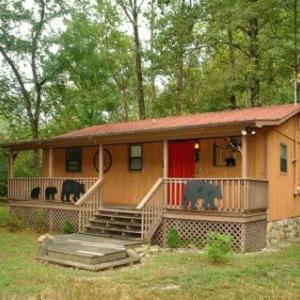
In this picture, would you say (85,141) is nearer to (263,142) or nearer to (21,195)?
(21,195)

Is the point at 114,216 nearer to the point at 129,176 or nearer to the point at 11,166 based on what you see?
the point at 129,176

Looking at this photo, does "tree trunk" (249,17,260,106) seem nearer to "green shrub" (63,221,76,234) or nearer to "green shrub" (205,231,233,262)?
"green shrub" (63,221,76,234)

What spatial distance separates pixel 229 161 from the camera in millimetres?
12234


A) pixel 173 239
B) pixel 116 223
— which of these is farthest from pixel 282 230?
pixel 116 223

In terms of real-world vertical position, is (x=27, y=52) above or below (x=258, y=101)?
above

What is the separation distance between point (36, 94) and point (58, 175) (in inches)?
332

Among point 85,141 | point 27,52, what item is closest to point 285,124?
point 85,141

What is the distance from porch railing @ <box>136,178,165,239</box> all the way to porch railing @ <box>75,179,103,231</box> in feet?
6.89

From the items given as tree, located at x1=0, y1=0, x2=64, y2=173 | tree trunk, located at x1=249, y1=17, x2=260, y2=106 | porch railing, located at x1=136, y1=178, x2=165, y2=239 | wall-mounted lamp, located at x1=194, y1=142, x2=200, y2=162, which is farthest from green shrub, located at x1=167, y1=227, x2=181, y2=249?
tree, located at x1=0, y1=0, x2=64, y2=173

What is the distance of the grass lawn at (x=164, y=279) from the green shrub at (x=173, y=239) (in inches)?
43.2

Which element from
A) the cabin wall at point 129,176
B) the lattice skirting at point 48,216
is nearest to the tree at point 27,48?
the lattice skirting at point 48,216

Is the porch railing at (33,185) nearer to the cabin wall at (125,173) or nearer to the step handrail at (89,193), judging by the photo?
the step handrail at (89,193)

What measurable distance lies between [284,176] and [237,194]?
9.34 ft

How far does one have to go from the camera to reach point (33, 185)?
1499cm
